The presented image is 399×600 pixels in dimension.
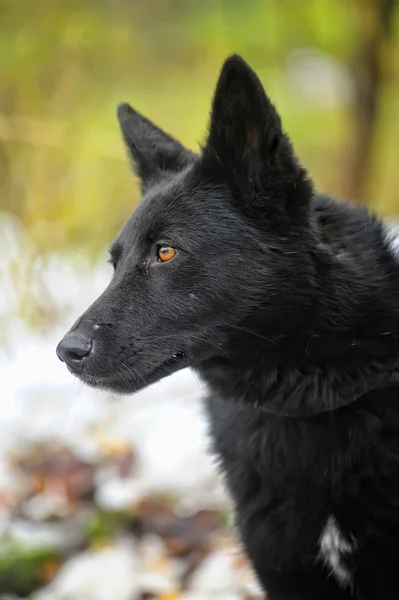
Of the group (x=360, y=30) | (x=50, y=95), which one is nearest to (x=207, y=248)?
(x=50, y=95)

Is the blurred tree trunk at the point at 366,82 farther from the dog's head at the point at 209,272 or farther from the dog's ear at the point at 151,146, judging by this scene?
the dog's head at the point at 209,272

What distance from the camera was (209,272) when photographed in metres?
2.03

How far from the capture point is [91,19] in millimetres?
6945

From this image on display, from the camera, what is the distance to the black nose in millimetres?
1961

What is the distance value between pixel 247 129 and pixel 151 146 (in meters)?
0.74

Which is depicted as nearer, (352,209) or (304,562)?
(304,562)

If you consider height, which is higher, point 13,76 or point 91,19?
point 91,19

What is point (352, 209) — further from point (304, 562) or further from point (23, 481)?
point (23, 481)

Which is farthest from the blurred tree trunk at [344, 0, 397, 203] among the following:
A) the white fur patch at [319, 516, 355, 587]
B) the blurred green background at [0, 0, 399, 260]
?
the white fur patch at [319, 516, 355, 587]

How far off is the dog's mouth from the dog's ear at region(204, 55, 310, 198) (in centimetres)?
63

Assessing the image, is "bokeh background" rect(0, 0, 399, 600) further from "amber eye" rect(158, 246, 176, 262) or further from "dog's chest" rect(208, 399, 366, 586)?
"amber eye" rect(158, 246, 176, 262)

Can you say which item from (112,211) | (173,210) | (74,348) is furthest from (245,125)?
(112,211)

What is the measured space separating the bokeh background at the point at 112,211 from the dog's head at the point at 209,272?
125cm

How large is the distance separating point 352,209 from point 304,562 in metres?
1.19
